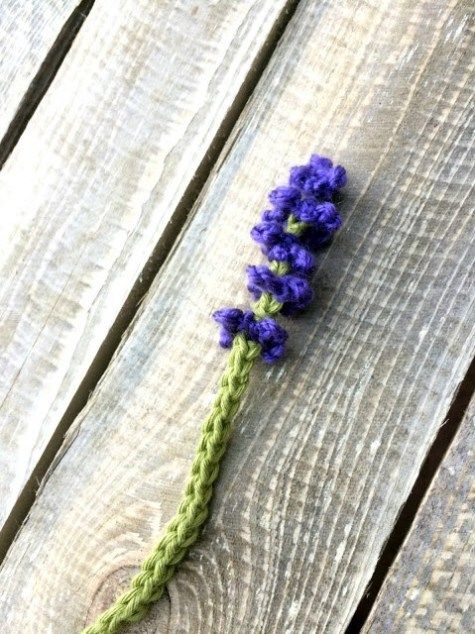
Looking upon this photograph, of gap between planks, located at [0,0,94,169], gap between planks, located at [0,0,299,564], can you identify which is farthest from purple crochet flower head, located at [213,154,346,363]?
gap between planks, located at [0,0,94,169]

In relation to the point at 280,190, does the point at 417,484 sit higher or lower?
lower

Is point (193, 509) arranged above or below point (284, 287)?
below

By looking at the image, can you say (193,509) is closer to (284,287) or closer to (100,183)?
(284,287)

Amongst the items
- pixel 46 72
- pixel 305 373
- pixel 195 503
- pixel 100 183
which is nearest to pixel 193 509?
pixel 195 503

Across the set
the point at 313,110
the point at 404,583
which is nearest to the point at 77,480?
the point at 404,583

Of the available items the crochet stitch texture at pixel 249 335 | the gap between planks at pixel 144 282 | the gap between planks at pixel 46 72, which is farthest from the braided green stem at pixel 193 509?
the gap between planks at pixel 46 72

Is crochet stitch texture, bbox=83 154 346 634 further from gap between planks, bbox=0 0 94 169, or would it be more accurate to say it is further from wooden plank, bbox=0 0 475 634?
gap between planks, bbox=0 0 94 169

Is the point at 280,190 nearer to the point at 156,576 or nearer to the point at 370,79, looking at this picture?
the point at 370,79
